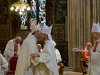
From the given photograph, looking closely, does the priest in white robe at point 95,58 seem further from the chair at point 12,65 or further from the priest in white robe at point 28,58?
the chair at point 12,65

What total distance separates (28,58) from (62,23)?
13.7 meters

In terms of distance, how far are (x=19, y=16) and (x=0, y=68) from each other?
1301 cm

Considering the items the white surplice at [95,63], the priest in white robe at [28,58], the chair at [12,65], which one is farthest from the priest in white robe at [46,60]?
the chair at [12,65]

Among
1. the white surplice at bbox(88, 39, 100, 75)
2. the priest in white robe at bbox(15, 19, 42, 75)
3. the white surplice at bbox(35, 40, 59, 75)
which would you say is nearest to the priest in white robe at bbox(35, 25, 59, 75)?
the white surplice at bbox(35, 40, 59, 75)

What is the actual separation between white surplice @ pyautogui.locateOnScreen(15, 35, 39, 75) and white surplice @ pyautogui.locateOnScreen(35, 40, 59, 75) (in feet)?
0.40

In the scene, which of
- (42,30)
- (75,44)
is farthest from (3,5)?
(42,30)

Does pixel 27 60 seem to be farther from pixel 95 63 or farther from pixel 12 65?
pixel 12 65

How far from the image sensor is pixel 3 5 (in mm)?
19750

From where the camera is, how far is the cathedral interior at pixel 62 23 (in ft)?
42.5

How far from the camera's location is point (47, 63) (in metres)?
5.30

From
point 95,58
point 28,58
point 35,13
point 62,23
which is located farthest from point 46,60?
point 35,13

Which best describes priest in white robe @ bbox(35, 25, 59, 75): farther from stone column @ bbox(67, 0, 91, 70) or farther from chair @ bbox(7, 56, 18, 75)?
stone column @ bbox(67, 0, 91, 70)

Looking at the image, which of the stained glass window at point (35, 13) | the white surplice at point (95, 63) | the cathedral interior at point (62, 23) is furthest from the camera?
the stained glass window at point (35, 13)

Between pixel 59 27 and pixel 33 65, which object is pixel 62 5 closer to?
pixel 59 27
